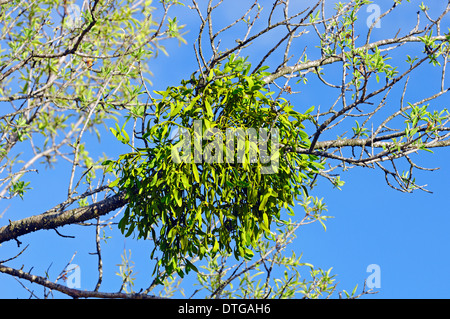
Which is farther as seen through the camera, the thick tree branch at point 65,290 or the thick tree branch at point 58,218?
the thick tree branch at point 58,218

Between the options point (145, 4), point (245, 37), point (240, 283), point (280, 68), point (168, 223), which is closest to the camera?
point (168, 223)

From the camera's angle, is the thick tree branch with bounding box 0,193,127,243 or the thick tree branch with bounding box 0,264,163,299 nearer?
the thick tree branch with bounding box 0,264,163,299

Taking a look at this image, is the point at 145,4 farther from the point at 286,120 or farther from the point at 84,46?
the point at 286,120

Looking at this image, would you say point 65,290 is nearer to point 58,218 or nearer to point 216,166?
point 58,218

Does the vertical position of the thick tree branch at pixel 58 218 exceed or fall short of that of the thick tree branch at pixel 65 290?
it exceeds it

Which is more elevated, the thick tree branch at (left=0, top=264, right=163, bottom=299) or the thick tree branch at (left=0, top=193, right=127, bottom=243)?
the thick tree branch at (left=0, top=193, right=127, bottom=243)

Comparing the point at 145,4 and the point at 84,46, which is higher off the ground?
the point at 145,4

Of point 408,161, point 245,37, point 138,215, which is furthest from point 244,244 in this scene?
point 245,37

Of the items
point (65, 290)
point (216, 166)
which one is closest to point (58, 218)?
point (65, 290)

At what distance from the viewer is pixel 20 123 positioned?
3.57 meters

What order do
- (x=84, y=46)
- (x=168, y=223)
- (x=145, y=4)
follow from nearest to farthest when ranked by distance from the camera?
(x=168, y=223) → (x=84, y=46) → (x=145, y=4)

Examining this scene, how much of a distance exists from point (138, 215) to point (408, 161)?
1471 mm

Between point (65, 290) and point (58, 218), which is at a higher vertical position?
point (58, 218)

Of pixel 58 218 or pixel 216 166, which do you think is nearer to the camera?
pixel 216 166
